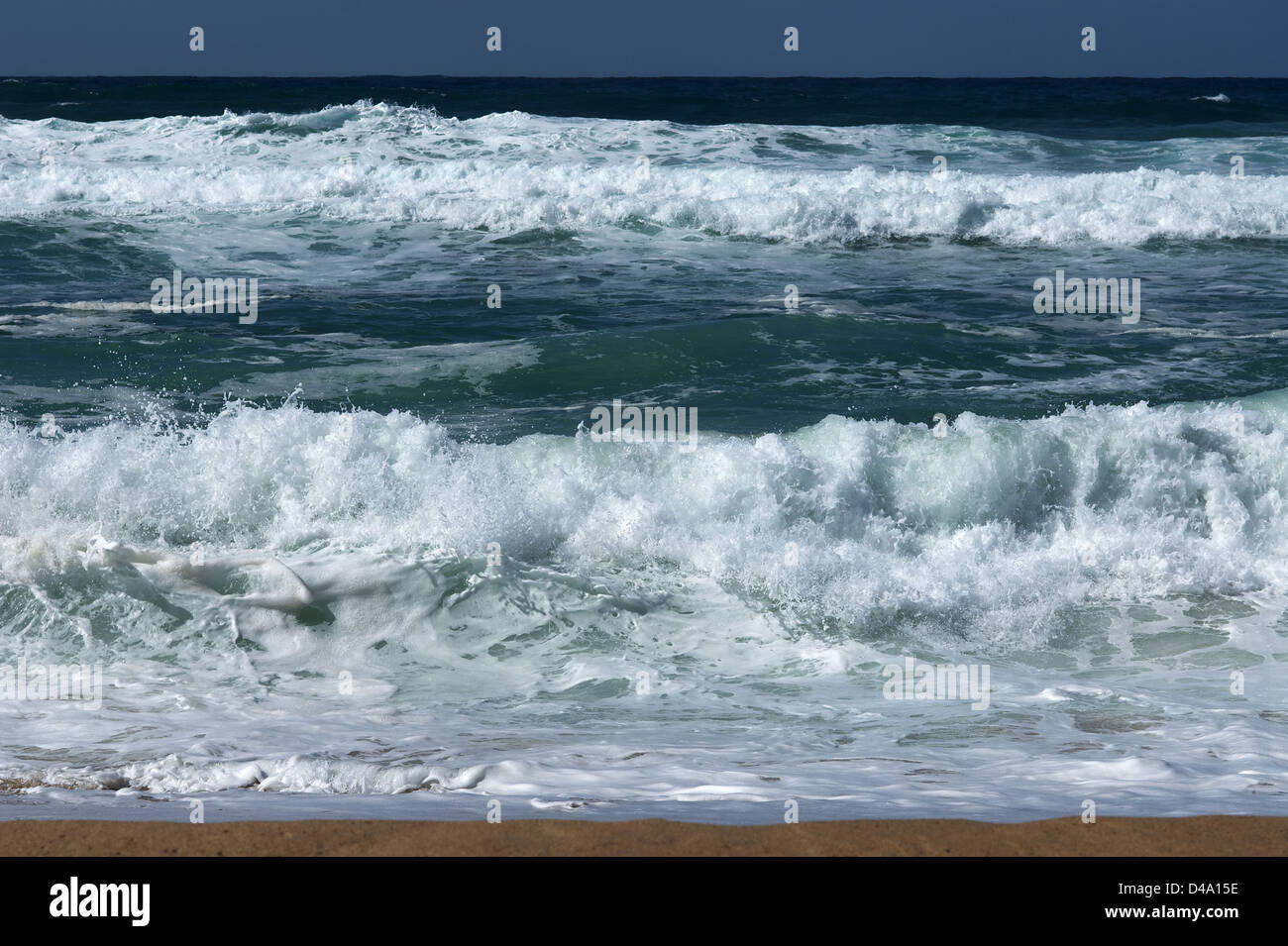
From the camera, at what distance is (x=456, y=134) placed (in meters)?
24.0

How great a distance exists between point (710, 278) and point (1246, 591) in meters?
8.89

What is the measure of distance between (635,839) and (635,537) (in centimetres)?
362

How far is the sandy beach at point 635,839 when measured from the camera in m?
3.18

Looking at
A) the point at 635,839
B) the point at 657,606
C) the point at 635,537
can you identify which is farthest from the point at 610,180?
the point at 635,839

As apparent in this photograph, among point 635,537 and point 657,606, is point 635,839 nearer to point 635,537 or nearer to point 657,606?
point 657,606

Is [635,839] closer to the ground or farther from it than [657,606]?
farther from it

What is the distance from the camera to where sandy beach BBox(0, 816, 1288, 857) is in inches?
125

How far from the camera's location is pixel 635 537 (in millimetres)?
6871

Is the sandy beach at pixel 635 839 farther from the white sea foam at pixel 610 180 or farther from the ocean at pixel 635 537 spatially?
the white sea foam at pixel 610 180

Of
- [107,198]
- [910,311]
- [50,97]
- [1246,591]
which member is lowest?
[1246,591]

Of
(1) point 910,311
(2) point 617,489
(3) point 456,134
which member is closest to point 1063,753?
(2) point 617,489

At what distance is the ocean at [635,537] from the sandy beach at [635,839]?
24 cm

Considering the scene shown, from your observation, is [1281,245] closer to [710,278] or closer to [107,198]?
[710,278]
